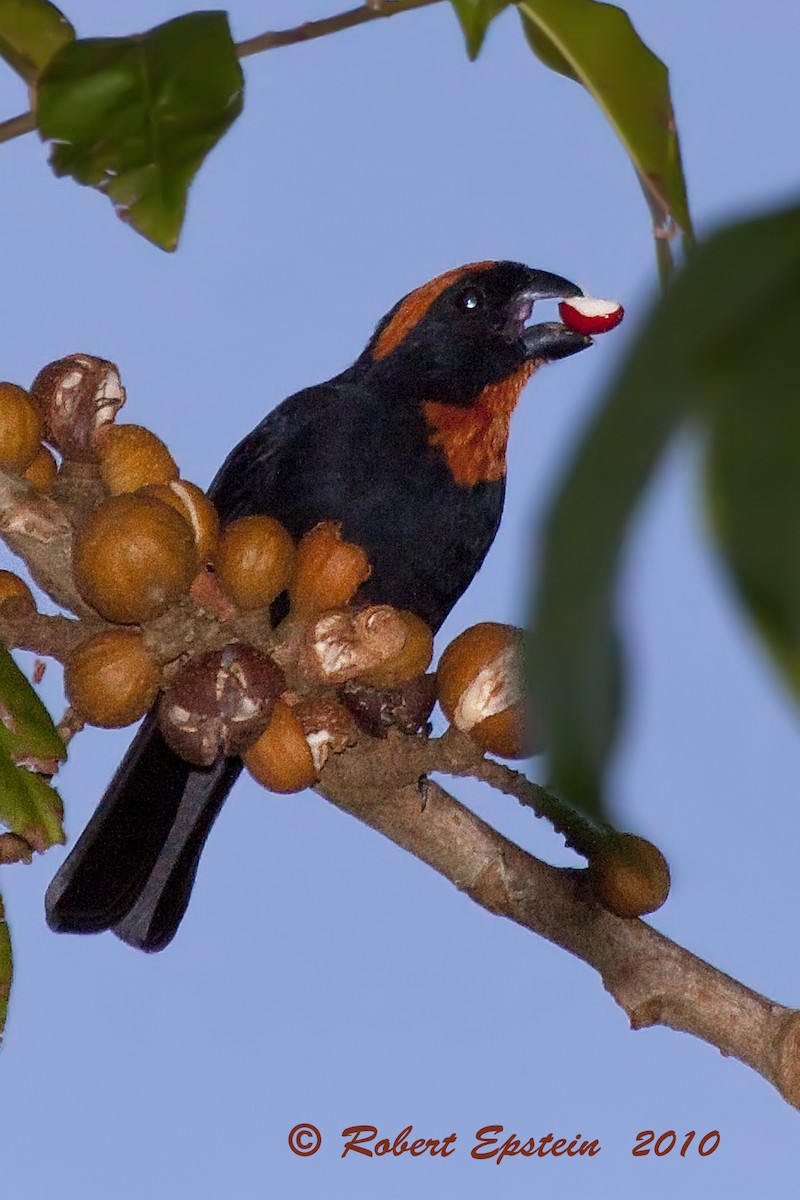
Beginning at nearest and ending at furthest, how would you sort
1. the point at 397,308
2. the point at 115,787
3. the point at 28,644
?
the point at 28,644
the point at 115,787
the point at 397,308

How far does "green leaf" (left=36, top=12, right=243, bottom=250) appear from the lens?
1306mm

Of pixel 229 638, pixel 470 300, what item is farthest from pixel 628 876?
pixel 470 300

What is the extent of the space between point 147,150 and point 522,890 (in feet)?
3.07

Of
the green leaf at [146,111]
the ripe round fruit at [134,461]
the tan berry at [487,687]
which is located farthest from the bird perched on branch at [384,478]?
the green leaf at [146,111]

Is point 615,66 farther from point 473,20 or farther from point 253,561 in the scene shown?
point 253,561

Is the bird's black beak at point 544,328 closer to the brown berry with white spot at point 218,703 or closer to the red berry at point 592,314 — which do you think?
the red berry at point 592,314

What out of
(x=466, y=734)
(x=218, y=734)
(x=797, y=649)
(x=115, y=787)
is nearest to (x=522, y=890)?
(x=466, y=734)

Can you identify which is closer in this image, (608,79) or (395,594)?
(608,79)

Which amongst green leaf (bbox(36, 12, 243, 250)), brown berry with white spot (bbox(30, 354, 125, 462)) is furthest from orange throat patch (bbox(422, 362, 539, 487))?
green leaf (bbox(36, 12, 243, 250))

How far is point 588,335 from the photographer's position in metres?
2.95

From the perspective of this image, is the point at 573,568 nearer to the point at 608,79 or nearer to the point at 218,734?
the point at 218,734

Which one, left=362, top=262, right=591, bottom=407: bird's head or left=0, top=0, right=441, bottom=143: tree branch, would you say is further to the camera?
left=362, top=262, right=591, bottom=407: bird's head

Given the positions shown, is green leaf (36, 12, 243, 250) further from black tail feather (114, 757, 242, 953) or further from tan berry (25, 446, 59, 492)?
black tail feather (114, 757, 242, 953)

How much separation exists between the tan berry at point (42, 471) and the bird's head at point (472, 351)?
1.19 meters
